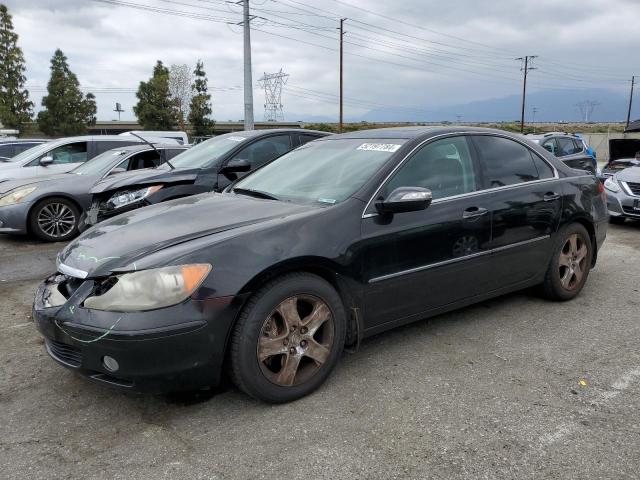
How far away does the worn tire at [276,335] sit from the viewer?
2.71 meters

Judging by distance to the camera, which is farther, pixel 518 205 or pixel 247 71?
pixel 247 71

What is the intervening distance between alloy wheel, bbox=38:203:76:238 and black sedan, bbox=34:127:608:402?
4.68 meters

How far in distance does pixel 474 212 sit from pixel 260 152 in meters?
3.61

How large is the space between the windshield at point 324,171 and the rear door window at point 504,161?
78cm

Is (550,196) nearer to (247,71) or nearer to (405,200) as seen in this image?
(405,200)

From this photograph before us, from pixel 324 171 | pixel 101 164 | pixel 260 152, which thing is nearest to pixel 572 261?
pixel 324 171

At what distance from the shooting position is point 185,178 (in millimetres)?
6188

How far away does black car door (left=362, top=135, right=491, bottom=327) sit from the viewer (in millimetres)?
Answer: 3252

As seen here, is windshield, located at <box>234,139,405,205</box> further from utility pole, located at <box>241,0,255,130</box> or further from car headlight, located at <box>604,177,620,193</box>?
utility pole, located at <box>241,0,255,130</box>

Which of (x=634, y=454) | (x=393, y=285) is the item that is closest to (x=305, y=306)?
(x=393, y=285)

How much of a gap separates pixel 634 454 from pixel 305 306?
173 cm

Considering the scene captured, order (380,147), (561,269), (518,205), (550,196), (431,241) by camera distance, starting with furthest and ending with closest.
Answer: (561,269) < (550,196) < (518,205) < (380,147) < (431,241)

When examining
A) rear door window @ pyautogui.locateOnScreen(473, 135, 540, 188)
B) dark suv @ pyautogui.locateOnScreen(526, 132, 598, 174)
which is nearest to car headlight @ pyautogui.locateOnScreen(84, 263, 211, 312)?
rear door window @ pyautogui.locateOnScreen(473, 135, 540, 188)

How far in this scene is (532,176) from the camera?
14.1 feet
